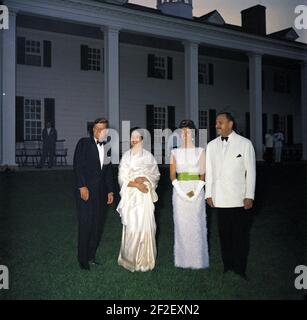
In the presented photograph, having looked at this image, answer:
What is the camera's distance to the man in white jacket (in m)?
5.05

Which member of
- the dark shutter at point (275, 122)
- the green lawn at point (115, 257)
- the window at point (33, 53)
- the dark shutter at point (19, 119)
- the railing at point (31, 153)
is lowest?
the green lawn at point (115, 257)

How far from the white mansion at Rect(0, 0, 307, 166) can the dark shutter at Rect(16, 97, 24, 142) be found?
40 mm

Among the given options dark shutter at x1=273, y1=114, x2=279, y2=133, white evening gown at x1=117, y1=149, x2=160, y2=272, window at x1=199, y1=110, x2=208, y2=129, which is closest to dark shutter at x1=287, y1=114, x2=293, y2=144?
dark shutter at x1=273, y1=114, x2=279, y2=133

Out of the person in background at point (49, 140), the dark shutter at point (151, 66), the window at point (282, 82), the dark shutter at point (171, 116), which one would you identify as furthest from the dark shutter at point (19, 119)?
the window at point (282, 82)

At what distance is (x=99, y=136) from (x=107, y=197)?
35.1 inches

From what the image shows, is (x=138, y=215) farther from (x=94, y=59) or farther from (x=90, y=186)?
(x=94, y=59)

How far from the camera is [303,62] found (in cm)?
2414

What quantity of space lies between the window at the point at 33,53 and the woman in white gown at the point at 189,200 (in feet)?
49.6

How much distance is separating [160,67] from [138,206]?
60.2ft

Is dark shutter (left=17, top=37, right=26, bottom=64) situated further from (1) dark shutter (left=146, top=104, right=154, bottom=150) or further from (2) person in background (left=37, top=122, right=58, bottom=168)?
(1) dark shutter (left=146, top=104, right=154, bottom=150)

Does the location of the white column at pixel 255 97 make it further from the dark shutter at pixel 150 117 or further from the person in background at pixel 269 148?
the dark shutter at pixel 150 117

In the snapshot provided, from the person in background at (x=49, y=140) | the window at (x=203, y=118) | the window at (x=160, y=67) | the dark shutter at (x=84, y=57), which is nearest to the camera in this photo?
the person in background at (x=49, y=140)

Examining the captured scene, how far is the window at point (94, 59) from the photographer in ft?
67.9
